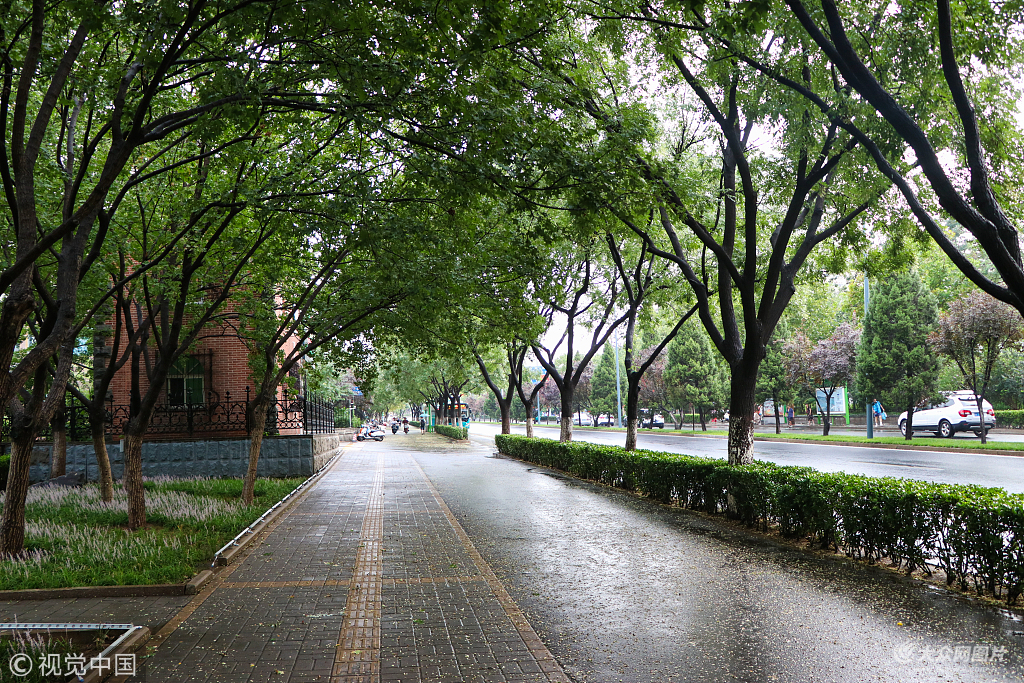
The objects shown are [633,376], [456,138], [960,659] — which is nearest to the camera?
[960,659]

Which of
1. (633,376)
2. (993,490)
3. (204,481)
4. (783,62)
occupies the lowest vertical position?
(204,481)

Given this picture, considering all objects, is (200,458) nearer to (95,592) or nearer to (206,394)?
(206,394)

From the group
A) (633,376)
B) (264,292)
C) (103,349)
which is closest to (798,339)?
(633,376)

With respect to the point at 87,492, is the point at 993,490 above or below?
above

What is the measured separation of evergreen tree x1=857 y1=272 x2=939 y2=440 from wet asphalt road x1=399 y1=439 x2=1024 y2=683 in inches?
926

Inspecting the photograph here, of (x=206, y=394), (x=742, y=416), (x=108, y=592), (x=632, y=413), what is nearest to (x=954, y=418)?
(x=632, y=413)

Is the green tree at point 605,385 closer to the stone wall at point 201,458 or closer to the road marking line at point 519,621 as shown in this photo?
the stone wall at point 201,458

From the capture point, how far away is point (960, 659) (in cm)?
462

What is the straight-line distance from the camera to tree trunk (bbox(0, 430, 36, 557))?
7.58 meters

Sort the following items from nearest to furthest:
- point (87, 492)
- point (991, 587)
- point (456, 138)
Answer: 1. point (991, 587)
2. point (456, 138)
3. point (87, 492)

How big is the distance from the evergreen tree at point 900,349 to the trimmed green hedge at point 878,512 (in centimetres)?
2145

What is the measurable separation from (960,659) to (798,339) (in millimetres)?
34881

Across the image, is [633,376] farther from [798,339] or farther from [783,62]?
[798,339]

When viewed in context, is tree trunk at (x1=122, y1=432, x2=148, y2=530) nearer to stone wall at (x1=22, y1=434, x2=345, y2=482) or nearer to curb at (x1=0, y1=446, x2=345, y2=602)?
curb at (x1=0, y1=446, x2=345, y2=602)
